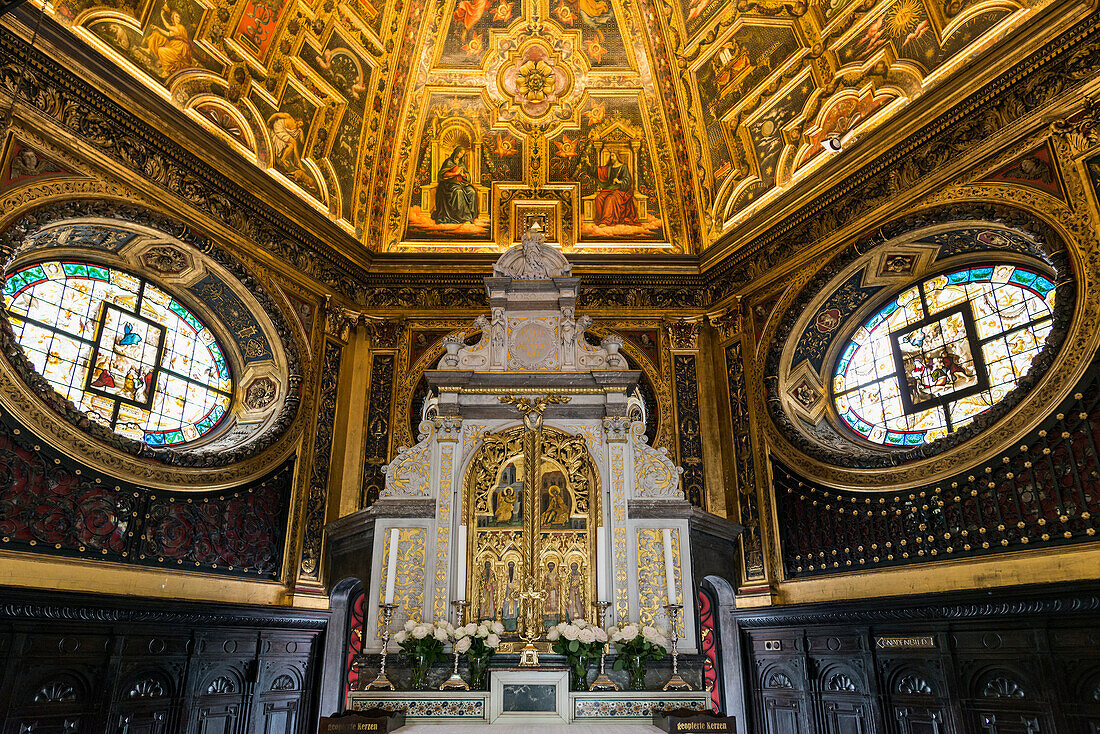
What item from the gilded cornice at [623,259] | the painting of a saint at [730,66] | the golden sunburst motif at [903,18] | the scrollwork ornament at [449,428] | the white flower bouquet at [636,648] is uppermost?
the painting of a saint at [730,66]

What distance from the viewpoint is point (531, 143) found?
45.7 feet

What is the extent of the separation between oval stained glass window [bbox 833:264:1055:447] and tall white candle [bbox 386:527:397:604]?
645 centimetres

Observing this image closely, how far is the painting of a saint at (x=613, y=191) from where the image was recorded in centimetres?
1378

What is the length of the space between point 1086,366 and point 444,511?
7.16 metres

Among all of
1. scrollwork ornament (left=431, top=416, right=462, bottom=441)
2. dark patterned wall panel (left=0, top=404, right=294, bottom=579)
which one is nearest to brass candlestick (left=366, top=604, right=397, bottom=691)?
scrollwork ornament (left=431, top=416, right=462, bottom=441)

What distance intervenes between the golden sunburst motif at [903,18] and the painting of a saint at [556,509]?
771 centimetres

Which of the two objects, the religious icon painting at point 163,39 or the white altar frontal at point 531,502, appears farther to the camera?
the religious icon painting at point 163,39

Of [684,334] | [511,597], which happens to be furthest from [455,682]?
[684,334]

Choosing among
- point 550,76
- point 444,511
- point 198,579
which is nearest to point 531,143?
point 550,76

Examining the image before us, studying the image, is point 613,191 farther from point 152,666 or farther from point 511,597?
point 152,666

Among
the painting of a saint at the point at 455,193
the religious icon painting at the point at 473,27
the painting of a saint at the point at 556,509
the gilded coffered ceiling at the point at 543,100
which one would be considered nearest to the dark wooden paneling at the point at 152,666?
the painting of a saint at the point at 556,509

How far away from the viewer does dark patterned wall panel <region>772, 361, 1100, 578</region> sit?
7.36 meters

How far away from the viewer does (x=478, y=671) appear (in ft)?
26.9

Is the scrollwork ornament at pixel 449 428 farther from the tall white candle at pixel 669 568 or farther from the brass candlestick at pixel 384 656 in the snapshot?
the tall white candle at pixel 669 568
